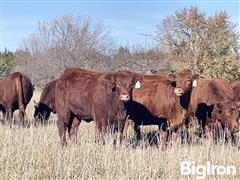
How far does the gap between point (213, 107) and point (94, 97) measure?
3090 mm

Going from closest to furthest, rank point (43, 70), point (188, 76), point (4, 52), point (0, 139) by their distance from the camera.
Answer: point (0, 139) < point (188, 76) < point (43, 70) < point (4, 52)

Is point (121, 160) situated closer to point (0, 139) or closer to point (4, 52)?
point (0, 139)

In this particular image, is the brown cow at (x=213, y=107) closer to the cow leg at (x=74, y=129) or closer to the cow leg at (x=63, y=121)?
the cow leg at (x=74, y=129)

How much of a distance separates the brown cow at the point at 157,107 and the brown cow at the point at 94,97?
101cm

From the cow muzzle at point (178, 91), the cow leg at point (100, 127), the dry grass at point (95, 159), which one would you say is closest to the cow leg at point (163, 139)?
the dry grass at point (95, 159)

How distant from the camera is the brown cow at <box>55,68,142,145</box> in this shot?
Answer: 28.3 feet

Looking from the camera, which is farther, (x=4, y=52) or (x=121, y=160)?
(x=4, y=52)

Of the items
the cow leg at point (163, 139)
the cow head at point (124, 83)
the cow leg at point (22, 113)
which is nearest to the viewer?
the cow head at point (124, 83)

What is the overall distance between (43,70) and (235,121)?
30280mm

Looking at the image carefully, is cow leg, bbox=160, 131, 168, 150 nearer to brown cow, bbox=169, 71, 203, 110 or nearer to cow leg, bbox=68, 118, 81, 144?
brown cow, bbox=169, 71, 203, 110

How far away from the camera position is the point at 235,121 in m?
9.31

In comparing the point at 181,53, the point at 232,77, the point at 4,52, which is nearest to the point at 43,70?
the point at 4,52

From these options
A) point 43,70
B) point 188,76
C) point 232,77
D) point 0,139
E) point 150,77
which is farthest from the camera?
point 43,70

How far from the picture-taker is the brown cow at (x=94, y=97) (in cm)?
864
